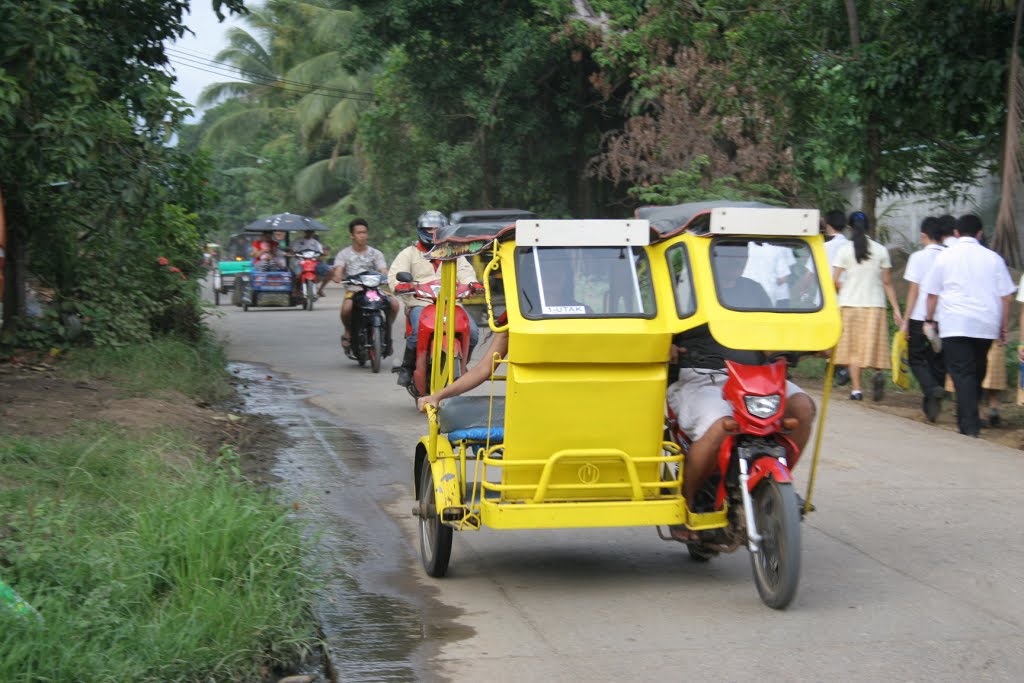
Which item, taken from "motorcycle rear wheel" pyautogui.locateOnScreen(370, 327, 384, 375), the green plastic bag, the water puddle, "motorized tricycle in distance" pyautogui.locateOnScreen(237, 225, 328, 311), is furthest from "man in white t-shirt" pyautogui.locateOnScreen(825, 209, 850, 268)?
"motorized tricycle in distance" pyautogui.locateOnScreen(237, 225, 328, 311)

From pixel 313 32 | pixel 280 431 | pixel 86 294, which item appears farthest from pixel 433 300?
pixel 313 32

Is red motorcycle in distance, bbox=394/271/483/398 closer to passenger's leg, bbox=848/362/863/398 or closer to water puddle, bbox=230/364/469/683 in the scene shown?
water puddle, bbox=230/364/469/683

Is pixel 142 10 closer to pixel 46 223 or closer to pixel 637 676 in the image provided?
pixel 46 223

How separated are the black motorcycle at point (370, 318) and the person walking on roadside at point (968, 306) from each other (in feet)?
21.9

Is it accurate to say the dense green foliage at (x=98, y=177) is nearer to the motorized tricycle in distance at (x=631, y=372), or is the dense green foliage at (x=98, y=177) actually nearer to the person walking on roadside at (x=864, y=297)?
the motorized tricycle in distance at (x=631, y=372)

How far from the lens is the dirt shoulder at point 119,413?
27.9 ft

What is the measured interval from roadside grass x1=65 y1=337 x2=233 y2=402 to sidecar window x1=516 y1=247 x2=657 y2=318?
5.65 metres

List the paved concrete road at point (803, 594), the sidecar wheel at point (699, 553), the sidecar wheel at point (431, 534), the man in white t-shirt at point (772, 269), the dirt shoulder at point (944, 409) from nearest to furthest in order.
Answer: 1. the paved concrete road at point (803, 594)
2. the man in white t-shirt at point (772, 269)
3. the sidecar wheel at point (431, 534)
4. the sidecar wheel at point (699, 553)
5. the dirt shoulder at point (944, 409)

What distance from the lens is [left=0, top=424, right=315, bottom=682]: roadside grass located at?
438cm

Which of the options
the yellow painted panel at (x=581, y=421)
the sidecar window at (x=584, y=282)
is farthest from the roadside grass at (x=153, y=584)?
the sidecar window at (x=584, y=282)

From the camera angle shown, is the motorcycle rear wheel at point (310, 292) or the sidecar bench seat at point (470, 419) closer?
the sidecar bench seat at point (470, 419)

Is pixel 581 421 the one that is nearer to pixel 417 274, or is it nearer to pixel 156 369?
pixel 417 274

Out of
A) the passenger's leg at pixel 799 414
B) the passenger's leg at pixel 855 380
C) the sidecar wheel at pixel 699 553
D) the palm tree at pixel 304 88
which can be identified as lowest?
the sidecar wheel at pixel 699 553

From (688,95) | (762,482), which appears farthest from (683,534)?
(688,95)
